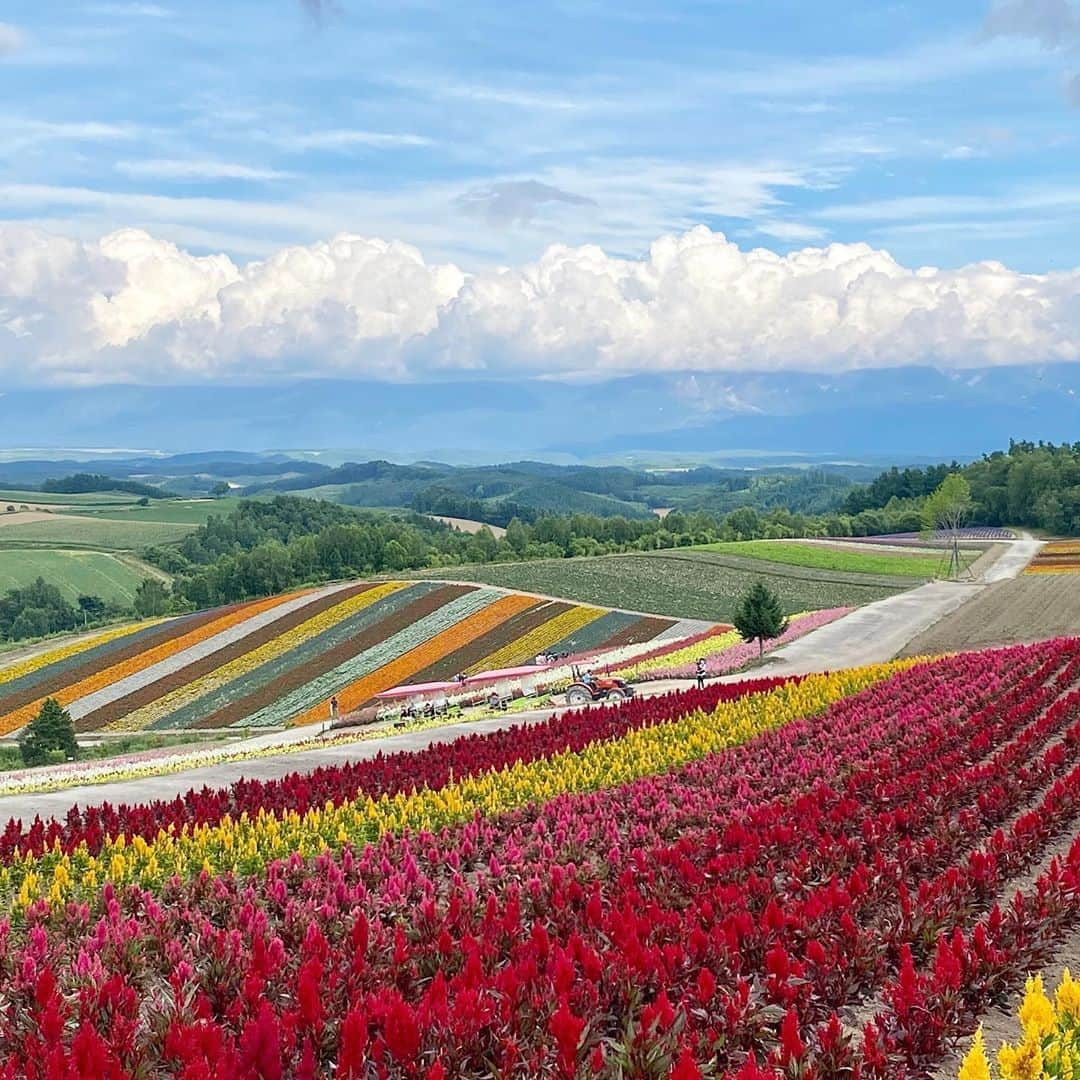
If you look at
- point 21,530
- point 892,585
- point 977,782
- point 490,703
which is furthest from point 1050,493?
point 21,530

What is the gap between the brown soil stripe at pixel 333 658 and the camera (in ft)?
153

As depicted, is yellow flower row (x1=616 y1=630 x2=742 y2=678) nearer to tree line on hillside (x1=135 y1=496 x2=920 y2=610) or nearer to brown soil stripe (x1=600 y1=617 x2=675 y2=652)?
brown soil stripe (x1=600 y1=617 x2=675 y2=652)

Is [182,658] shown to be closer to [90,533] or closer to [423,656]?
[423,656]

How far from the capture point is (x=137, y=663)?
189ft

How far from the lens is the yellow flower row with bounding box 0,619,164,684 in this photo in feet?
192

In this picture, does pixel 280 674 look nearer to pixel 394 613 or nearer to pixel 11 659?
pixel 394 613

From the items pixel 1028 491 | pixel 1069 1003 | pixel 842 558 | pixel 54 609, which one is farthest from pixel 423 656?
pixel 1028 491

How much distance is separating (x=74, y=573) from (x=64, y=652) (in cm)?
6402

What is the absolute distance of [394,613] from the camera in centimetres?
6281

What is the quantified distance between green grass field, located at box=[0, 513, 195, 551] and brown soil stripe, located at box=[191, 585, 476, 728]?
90.9 metres

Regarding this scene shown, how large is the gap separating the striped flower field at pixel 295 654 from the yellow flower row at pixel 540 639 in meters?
0.09

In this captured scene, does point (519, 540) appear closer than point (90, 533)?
Yes

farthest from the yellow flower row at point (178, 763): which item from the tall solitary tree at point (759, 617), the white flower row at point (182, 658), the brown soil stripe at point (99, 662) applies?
the brown soil stripe at point (99, 662)

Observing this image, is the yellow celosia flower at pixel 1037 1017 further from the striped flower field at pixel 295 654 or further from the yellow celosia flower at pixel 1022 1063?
the striped flower field at pixel 295 654
